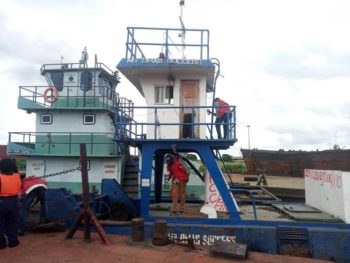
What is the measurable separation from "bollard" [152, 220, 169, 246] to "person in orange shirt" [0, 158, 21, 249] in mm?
3041

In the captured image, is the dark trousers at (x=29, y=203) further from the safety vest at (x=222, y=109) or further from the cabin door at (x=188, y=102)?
the safety vest at (x=222, y=109)

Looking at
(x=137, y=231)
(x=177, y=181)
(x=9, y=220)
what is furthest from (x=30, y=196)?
(x=177, y=181)

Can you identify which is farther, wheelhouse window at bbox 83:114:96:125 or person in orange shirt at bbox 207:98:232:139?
wheelhouse window at bbox 83:114:96:125

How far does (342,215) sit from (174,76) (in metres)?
5.54

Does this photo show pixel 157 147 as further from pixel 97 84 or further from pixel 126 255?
pixel 97 84

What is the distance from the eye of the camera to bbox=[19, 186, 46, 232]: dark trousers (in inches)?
340

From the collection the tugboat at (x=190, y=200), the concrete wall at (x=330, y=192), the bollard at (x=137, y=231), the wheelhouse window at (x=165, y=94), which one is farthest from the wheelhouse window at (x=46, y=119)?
the concrete wall at (x=330, y=192)

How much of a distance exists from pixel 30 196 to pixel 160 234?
11.6ft

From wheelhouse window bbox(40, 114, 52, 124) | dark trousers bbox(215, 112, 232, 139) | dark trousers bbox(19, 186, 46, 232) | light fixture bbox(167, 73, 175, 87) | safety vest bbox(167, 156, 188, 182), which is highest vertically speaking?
wheelhouse window bbox(40, 114, 52, 124)

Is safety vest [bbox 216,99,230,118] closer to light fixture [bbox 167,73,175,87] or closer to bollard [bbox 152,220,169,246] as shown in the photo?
light fixture [bbox 167,73,175,87]

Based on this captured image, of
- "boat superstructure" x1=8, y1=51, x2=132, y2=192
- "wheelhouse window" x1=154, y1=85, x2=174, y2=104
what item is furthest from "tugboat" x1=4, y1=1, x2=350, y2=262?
"boat superstructure" x1=8, y1=51, x2=132, y2=192

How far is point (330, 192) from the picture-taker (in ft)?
28.6

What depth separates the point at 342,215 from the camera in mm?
8133

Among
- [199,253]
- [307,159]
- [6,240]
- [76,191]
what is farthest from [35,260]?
[307,159]
